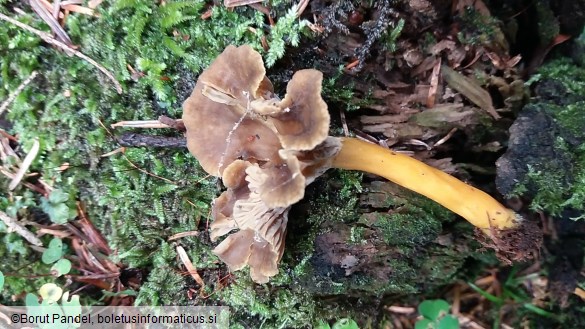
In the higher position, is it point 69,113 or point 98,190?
point 69,113

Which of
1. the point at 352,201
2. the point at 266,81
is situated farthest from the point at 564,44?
the point at 266,81

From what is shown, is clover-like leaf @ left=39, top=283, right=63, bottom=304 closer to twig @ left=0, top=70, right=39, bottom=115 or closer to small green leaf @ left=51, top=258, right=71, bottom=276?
small green leaf @ left=51, top=258, right=71, bottom=276

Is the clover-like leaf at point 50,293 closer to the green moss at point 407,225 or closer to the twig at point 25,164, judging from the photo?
the twig at point 25,164

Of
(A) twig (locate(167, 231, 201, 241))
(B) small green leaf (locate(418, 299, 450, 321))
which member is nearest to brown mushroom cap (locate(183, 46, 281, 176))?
(A) twig (locate(167, 231, 201, 241))

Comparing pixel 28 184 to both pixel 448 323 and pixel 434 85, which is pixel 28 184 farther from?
pixel 448 323

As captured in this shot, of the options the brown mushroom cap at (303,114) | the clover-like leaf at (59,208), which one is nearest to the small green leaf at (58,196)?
the clover-like leaf at (59,208)

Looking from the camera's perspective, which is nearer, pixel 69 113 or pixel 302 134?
pixel 302 134

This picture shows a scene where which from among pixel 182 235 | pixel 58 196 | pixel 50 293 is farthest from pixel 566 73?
pixel 50 293

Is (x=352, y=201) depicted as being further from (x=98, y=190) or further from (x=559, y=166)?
(x=98, y=190)
